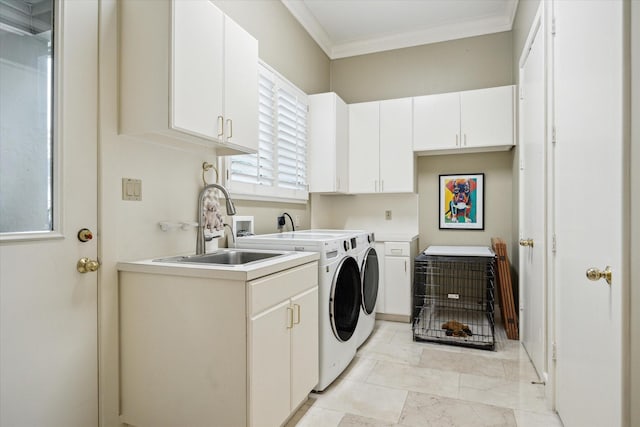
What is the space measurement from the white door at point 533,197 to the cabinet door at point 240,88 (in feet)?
5.71

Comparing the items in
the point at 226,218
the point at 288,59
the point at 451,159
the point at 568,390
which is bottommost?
the point at 568,390

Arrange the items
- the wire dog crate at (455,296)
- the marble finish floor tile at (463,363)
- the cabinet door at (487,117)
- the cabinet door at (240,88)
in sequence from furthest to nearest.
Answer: the cabinet door at (487,117)
the wire dog crate at (455,296)
the marble finish floor tile at (463,363)
the cabinet door at (240,88)

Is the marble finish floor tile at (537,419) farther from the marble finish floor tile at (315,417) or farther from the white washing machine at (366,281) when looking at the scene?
the white washing machine at (366,281)

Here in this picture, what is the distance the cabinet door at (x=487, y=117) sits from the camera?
346cm

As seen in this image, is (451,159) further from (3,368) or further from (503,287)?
(3,368)

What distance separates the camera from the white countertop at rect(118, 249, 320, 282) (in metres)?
1.52

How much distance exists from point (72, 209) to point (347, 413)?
1.70m

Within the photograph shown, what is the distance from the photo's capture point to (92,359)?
1632mm

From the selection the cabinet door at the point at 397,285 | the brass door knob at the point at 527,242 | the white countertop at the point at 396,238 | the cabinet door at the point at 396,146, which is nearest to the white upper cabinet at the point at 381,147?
the cabinet door at the point at 396,146

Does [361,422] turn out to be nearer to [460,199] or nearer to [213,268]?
[213,268]

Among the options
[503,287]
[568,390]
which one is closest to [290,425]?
[568,390]

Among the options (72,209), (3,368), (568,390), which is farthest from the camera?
(568,390)

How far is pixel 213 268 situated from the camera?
5.09 feet

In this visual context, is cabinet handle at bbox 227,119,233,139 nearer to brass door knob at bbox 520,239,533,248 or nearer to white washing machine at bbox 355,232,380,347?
white washing machine at bbox 355,232,380,347
